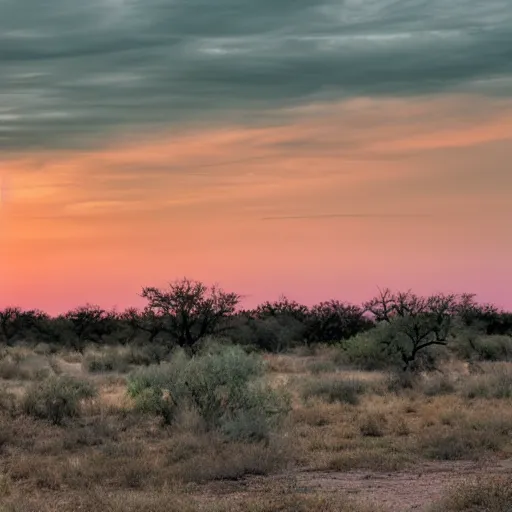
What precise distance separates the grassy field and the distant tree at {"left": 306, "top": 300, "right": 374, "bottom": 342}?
24534 millimetres

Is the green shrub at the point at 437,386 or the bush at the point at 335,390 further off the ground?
the bush at the point at 335,390

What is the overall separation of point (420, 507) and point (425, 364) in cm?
1923

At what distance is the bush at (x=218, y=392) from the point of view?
18978 mm

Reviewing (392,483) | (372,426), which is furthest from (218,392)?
(392,483)

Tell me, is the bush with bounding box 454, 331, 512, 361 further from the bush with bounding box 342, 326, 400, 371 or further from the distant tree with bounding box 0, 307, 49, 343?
the distant tree with bounding box 0, 307, 49, 343

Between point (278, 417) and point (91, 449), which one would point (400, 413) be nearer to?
point (278, 417)

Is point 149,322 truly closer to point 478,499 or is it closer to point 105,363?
point 105,363

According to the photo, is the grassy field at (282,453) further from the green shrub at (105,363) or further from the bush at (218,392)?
the green shrub at (105,363)

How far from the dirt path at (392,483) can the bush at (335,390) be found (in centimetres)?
816

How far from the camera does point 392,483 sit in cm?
1427

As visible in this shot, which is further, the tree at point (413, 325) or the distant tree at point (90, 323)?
the distant tree at point (90, 323)

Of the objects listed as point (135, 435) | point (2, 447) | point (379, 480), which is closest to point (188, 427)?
point (135, 435)

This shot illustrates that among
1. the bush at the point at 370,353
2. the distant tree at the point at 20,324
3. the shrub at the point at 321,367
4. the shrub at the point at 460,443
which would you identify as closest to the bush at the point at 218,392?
the shrub at the point at 460,443

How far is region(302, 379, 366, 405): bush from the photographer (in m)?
24.2
